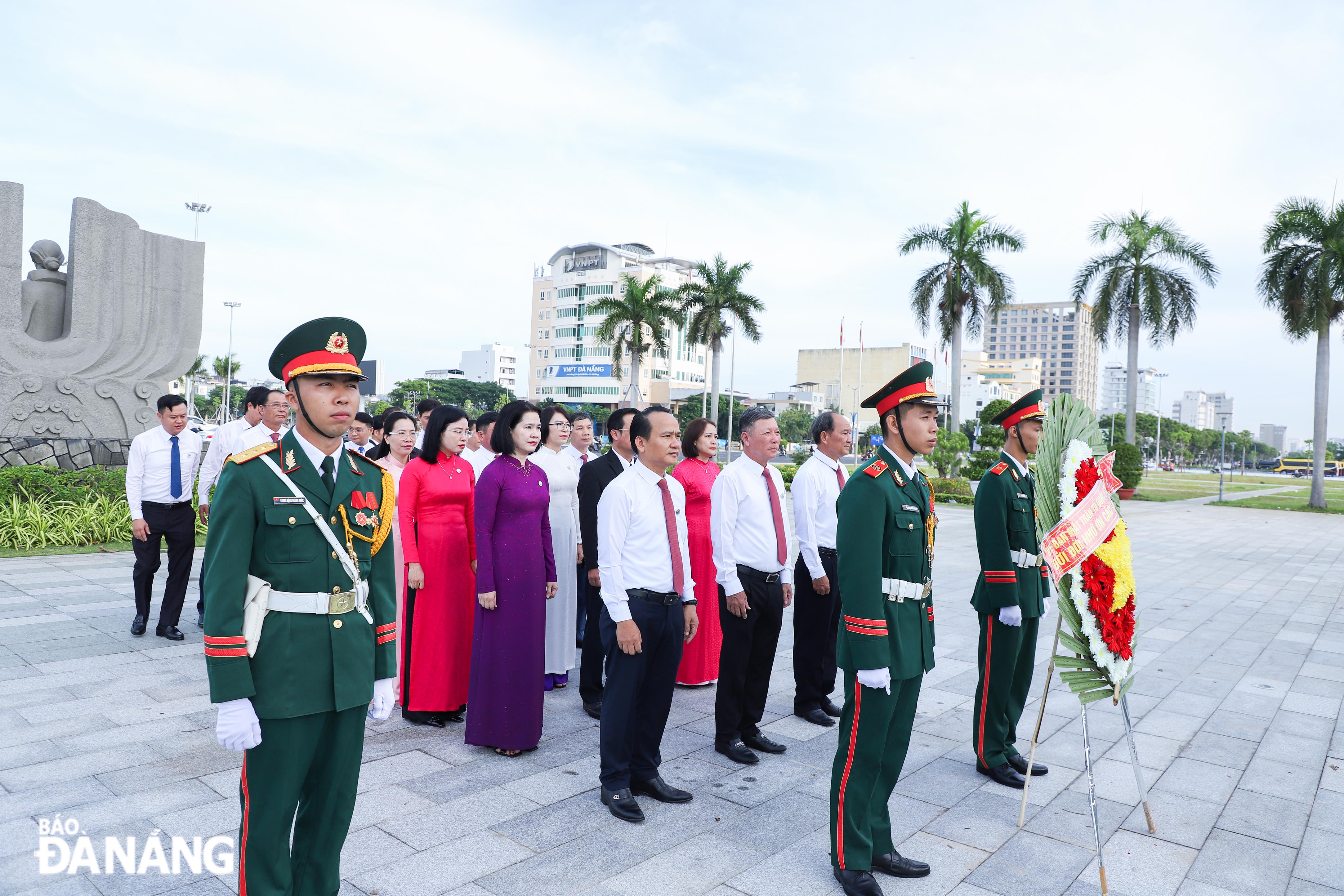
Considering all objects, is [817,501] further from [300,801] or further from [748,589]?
[300,801]

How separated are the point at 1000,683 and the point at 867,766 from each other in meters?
1.38

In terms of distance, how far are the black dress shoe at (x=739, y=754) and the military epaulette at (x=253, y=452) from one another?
9.60 ft

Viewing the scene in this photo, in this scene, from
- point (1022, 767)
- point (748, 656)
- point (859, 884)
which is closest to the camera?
point (859, 884)

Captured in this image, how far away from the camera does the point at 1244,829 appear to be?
12.1 feet

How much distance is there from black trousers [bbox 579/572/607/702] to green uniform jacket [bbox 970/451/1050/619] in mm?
2203

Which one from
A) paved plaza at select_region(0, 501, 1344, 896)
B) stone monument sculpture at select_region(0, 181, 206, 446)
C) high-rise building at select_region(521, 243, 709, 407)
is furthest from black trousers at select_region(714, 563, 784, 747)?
high-rise building at select_region(521, 243, 709, 407)

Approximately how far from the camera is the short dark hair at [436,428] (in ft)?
15.7

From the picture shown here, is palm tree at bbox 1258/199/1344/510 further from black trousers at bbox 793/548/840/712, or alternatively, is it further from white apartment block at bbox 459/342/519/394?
white apartment block at bbox 459/342/519/394

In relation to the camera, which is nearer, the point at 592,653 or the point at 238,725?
the point at 238,725

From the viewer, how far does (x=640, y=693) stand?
3.78 metres

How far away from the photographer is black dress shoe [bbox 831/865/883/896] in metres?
2.95

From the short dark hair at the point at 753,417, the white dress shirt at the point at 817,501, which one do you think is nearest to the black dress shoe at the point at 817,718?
the white dress shirt at the point at 817,501

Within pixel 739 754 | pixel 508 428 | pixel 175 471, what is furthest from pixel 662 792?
pixel 175 471

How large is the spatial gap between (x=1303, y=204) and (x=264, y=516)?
32292 mm
